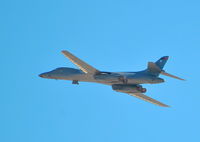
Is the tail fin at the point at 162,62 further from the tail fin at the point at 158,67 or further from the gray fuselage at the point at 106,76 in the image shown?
the gray fuselage at the point at 106,76

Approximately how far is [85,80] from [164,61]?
1247 cm

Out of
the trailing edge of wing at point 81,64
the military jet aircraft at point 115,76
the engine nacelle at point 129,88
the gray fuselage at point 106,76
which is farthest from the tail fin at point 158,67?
the trailing edge of wing at point 81,64

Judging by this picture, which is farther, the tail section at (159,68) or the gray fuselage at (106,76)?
the gray fuselage at (106,76)

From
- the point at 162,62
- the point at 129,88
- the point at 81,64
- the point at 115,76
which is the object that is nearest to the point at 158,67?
the point at 162,62

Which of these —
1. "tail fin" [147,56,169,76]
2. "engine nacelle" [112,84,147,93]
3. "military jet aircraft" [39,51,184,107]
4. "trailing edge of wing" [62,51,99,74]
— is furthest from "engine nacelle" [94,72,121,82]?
"tail fin" [147,56,169,76]

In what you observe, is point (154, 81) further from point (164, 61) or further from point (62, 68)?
point (62, 68)

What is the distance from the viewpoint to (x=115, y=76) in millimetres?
70438

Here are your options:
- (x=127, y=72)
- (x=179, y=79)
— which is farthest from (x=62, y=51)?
(x=179, y=79)

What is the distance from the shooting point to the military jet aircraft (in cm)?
6829

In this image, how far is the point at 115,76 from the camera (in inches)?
2773

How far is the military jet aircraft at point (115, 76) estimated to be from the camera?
68287 mm

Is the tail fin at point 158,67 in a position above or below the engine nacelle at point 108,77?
above

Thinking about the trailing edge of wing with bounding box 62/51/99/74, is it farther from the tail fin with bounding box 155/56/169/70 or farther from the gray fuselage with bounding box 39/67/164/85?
the tail fin with bounding box 155/56/169/70

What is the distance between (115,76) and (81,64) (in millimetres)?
4694
